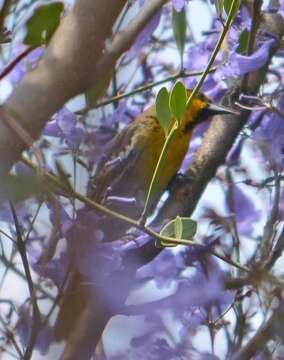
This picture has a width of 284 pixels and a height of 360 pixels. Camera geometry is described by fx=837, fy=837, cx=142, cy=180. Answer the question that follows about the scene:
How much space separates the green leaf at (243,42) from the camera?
3.90 ft

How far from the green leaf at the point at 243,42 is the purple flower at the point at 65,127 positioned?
31 cm

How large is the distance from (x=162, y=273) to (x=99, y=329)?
0.39 m

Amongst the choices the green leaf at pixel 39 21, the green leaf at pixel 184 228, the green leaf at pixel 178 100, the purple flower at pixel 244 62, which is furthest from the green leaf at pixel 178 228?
the purple flower at pixel 244 62

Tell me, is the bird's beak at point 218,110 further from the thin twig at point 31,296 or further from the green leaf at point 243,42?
the thin twig at point 31,296

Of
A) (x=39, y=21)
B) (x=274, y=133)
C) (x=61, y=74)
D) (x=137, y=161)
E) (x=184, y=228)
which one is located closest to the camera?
(x=61, y=74)

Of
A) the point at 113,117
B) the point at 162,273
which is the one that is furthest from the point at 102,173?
the point at 113,117

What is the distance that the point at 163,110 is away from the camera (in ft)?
2.62

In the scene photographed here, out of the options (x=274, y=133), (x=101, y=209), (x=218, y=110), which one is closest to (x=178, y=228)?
(x=101, y=209)

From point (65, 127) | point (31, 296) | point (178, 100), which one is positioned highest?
point (65, 127)

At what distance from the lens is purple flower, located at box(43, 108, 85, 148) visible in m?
0.90

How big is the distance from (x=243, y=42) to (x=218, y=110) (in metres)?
0.37

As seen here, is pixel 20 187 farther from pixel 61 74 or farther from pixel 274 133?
pixel 274 133

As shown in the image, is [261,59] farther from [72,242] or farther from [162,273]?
[72,242]

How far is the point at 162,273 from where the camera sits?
3.51 feet
